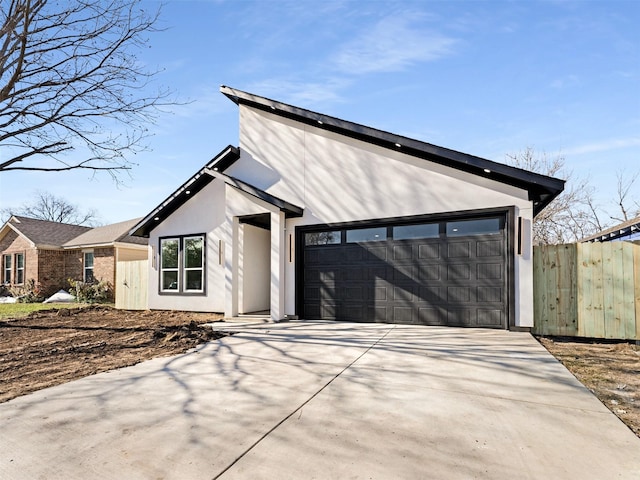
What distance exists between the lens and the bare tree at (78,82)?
26.2 ft

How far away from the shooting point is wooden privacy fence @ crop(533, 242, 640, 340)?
7.44 m

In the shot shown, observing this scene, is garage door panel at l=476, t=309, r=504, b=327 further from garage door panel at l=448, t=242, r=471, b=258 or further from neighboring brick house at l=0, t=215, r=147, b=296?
neighboring brick house at l=0, t=215, r=147, b=296

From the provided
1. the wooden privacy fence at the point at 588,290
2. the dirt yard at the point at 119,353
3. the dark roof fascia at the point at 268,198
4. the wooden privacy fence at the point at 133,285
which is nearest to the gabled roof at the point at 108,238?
the wooden privacy fence at the point at 133,285

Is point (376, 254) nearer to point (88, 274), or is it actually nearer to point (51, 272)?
point (88, 274)

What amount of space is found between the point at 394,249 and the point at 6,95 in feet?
31.6

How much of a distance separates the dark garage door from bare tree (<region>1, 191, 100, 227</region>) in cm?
5022

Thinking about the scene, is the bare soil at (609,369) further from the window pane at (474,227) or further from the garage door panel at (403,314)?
Answer: the garage door panel at (403,314)

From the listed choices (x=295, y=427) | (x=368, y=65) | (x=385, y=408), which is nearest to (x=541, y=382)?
(x=385, y=408)

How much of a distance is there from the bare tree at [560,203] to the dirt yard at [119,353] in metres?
17.1

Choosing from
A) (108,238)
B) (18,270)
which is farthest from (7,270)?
(108,238)

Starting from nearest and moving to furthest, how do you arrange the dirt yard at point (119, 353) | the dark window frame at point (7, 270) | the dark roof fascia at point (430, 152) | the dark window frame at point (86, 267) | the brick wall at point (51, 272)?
the dirt yard at point (119, 353)
the dark roof fascia at point (430, 152)
the dark window frame at point (86, 267)
the brick wall at point (51, 272)
the dark window frame at point (7, 270)

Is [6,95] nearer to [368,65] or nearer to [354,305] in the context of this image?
[368,65]

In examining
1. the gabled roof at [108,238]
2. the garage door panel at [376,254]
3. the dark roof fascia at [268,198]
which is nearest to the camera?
the garage door panel at [376,254]

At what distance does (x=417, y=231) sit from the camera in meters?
→ 9.22
